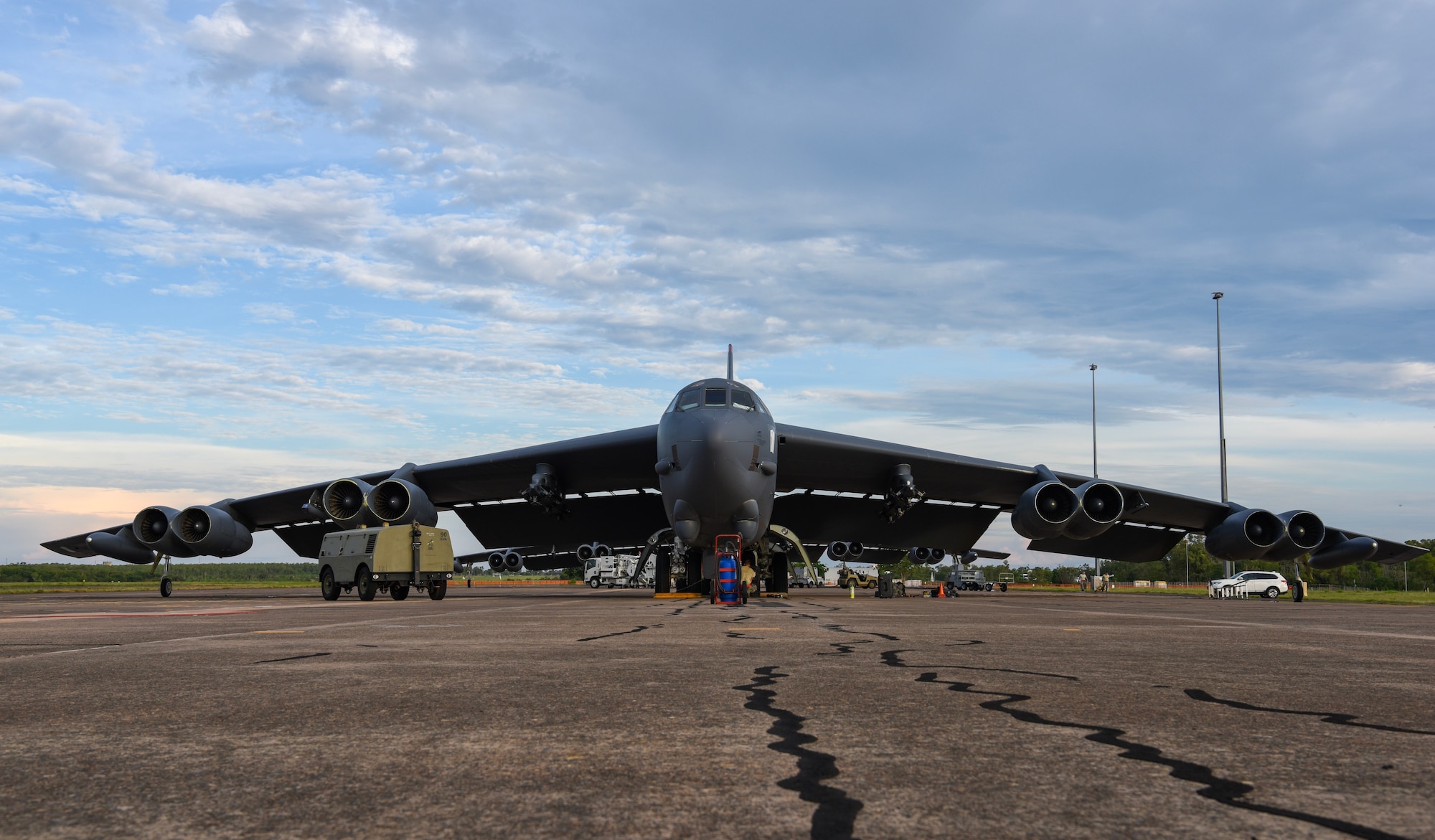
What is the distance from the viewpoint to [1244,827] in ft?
7.60

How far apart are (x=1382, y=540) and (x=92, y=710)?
94.6 feet

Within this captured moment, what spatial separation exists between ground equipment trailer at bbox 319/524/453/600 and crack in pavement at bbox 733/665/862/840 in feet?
60.9

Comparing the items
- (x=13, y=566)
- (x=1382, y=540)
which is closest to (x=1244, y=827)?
(x=1382, y=540)

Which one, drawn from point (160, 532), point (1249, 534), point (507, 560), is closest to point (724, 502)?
point (1249, 534)

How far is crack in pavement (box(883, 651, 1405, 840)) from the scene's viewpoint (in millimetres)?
2346

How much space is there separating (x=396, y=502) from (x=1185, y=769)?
22.5 metres

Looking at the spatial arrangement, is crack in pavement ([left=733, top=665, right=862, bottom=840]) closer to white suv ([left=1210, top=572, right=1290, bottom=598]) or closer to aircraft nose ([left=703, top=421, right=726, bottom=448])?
aircraft nose ([left=703, top=421, right=726, bottom=448])

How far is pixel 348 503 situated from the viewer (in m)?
23.7

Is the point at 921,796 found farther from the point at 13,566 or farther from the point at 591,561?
the point at 13,566

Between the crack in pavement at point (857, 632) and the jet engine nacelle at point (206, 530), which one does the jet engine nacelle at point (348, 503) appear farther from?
the crack in pavement at point (857, 632)

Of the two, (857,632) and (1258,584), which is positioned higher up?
(857,632)

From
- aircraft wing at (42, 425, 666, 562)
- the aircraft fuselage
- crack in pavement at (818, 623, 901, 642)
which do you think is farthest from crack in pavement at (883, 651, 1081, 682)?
aircraft wing at (42, 425, 666, 562)

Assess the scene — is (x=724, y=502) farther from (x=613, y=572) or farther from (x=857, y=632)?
(x=613, y=572)

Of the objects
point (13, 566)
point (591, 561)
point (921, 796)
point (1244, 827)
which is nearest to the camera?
point (1244, 827)
